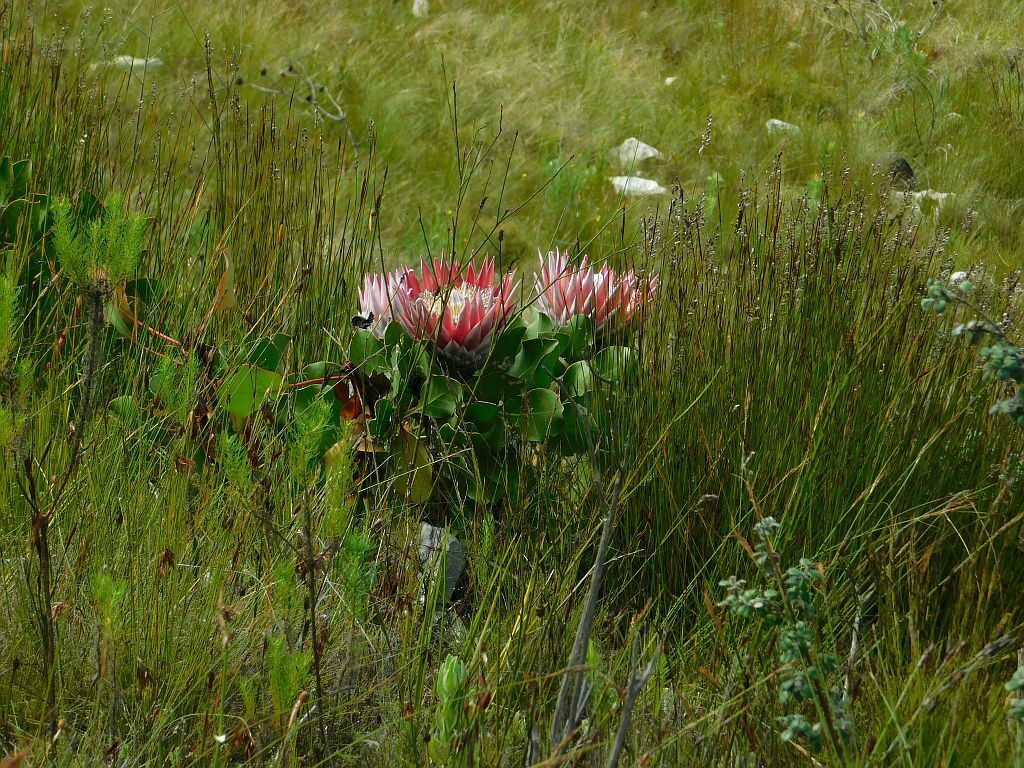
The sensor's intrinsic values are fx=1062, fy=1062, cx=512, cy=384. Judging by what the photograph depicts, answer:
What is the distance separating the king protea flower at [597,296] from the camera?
1.99 m

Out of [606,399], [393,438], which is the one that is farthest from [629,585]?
[393,438]

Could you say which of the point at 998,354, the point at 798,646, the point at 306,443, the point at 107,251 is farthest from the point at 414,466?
the point at 998,354

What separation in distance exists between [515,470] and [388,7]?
5.41 m

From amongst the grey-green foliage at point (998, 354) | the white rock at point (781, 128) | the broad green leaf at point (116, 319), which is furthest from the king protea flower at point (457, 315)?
the white rock at point (781, 128)

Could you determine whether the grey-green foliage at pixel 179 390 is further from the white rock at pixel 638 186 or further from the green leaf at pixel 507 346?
the white rock at pixel 638 186

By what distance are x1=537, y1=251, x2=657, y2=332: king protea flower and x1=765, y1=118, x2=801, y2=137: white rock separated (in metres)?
3.70

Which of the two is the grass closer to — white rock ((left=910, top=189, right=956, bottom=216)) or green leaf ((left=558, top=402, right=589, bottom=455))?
green leaf ((left=558, top=402, right=589, bottom=455))

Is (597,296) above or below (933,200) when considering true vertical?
above

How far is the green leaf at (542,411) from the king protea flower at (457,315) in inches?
4.7

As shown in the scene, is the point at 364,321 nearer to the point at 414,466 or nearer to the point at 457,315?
the point at 457,315

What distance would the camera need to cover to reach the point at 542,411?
74.7 inches

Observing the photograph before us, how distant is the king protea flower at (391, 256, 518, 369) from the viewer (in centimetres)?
187

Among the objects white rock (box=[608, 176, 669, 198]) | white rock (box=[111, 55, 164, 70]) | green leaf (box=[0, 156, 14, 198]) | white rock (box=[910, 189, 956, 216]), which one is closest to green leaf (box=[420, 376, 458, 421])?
green leaf (box=[0, 156, 14, 198])

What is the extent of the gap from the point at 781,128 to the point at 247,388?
13.9 ft
